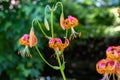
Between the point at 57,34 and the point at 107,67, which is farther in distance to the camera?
the point at 57,34

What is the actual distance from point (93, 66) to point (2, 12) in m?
2.60

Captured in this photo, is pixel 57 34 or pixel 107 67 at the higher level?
pixel 107 67

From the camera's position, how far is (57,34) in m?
4.71

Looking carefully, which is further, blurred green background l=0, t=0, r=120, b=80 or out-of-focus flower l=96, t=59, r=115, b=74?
blurred green background l=0, t=0, r=120, b=80

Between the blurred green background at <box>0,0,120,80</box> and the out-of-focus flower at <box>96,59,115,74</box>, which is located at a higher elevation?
the out-of-focus flower at <box>96,59,115,74</box>

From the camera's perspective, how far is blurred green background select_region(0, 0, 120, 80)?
3713 millimetres

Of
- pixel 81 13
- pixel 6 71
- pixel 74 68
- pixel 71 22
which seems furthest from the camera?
pixel 81 13

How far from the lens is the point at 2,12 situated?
3629mm

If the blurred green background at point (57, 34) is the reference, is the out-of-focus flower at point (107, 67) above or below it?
above

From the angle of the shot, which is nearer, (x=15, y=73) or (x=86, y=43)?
(x=15, y=73)

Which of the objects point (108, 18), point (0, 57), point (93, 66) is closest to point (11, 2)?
point (0, 57)

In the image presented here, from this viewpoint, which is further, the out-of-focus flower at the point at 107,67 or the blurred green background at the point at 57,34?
the blurred green background at the point at 57,34

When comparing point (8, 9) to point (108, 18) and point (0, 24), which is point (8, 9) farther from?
point (108, 18)

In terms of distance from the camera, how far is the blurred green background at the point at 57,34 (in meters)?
3.71
